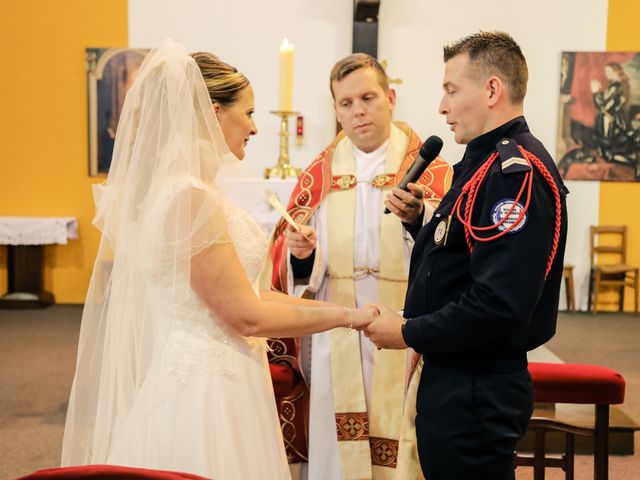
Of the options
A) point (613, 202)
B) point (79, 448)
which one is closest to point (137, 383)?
point (79, 448)

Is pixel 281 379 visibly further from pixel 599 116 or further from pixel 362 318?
pixel 599 116

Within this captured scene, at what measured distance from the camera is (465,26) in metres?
8.06

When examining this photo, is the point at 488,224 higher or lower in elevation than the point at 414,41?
lower

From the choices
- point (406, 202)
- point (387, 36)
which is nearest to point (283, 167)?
point (387, 36)

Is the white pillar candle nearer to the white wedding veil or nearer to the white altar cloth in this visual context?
the white altar cloth

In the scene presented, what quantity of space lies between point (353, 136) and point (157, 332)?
4.32 feet

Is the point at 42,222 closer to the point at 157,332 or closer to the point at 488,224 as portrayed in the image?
the point at 157,332

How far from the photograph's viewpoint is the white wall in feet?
26.3

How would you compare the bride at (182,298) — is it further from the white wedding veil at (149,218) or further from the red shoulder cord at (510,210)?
the red shoulder cord at (510,210)

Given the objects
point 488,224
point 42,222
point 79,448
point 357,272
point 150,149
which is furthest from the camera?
point 42,222

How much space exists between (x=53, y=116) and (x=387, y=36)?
141 inches

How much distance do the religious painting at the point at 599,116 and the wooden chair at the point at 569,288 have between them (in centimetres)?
97

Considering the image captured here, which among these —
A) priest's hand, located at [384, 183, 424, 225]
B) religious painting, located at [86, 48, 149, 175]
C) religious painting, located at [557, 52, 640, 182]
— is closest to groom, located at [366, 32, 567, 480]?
priest's hand, located at [384, 183, 424, 225]

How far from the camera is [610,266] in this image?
26.2 feet
